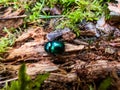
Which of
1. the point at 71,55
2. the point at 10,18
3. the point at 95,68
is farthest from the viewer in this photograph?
the point at 10,18

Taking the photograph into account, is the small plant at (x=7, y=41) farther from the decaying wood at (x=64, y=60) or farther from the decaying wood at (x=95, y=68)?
the decaying wood at (x=95, y=68)

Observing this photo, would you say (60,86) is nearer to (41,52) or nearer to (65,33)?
(41,52)

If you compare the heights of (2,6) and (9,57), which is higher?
(2,6)

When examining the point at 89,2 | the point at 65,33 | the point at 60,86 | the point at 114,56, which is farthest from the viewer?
the point at 89,2

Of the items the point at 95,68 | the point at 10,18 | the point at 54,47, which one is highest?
the point at 10,18

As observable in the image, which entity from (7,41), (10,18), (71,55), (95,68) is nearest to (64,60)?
(71,55)

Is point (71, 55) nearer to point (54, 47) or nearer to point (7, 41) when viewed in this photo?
point (54, 47)

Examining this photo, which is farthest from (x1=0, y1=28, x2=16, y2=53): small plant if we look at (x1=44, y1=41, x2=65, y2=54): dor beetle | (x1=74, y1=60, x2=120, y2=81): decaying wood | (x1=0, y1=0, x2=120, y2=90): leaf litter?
(x1=74, y1=60, x2=120, y2=81): decaying wood

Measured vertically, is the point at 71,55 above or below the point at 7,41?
below

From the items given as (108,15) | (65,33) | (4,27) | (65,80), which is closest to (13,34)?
(4,27)
